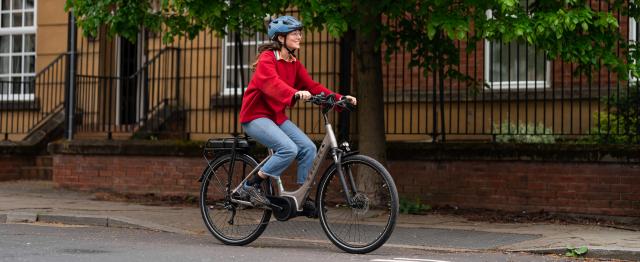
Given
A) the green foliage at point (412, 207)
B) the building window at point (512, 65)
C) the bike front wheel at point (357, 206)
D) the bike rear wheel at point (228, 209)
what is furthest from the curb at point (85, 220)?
the building window at point (512, 65)

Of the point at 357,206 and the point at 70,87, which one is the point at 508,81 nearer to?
the point at 357,206

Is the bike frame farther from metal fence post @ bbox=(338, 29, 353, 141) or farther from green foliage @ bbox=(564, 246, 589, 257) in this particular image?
metal fence post @ bbox=(338, 29, 353, 141)

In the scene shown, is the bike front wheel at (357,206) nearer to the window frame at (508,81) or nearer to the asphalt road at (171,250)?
the asphalt road at (171,250)

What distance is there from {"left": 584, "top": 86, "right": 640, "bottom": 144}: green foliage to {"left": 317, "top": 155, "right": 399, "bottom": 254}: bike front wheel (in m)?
4.39

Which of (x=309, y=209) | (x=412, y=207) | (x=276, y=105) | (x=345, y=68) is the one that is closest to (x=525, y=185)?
(x=412, y=207)

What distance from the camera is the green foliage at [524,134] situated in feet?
38.2

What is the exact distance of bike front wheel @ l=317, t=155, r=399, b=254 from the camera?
7.25 metres

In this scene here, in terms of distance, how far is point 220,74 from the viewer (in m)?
15.1

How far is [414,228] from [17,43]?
1123 cm

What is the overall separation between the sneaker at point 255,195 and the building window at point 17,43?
11011 millimetres

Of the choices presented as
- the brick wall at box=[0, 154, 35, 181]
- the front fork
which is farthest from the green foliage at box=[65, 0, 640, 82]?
the brick wall at box=[0, 154, 35, 181]

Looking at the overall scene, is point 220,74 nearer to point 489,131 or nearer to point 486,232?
point 489,131

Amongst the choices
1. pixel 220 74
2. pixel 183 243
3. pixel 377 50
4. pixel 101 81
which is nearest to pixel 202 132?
pixel 220 74

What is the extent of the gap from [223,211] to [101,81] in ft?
26.7
